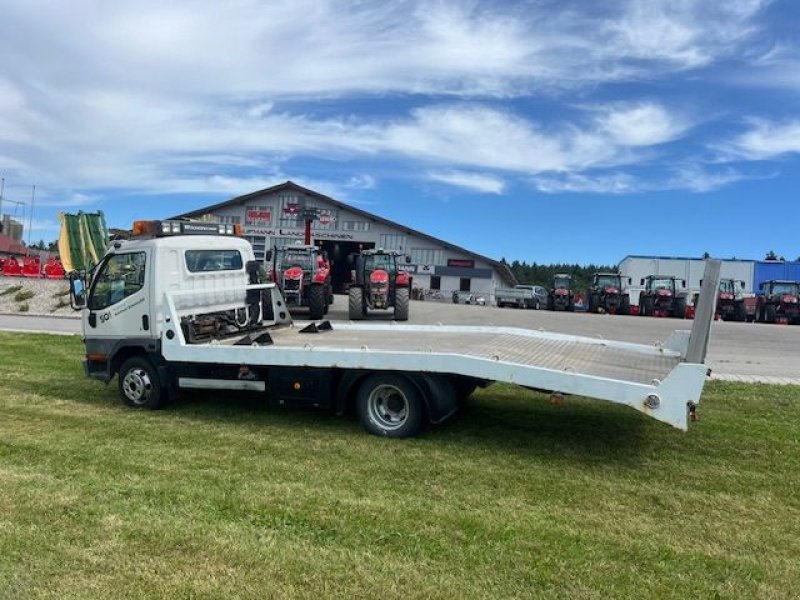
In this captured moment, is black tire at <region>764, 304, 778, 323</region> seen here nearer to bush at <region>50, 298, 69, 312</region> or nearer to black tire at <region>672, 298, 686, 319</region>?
black tire at <region>672, 298, 686, 319</region>

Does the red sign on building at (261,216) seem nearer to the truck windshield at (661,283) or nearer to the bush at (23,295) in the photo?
the bush at (23,295)

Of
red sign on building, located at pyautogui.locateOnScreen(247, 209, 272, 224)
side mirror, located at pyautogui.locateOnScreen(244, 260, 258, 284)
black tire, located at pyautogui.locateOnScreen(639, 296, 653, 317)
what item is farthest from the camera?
red sign on building, located at pyautogui.locateOnScreen(247, 209, 272, 224)

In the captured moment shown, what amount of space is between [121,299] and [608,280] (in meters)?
30.1

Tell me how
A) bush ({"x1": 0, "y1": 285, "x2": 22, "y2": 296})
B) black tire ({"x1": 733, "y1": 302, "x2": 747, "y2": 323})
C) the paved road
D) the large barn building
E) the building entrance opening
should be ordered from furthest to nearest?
the building entrance opening < the large barn building < black tire ({"x1": 733, "y1": 302, "x2": 747, "y2": 323}) < bush ({"x1": 0, "y1": 285, "x2": 22, "y2": 296}) < the paved road

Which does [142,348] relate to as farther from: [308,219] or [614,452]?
[308,219]

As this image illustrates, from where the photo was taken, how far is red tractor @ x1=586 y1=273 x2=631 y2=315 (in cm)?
3341

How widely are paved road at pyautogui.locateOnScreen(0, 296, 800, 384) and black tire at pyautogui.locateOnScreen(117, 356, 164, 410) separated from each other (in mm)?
9101

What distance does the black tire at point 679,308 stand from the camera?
105 ft

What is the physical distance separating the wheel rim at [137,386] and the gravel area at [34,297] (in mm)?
17156

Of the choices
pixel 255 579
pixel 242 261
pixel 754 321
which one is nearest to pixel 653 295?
pixel 754 321

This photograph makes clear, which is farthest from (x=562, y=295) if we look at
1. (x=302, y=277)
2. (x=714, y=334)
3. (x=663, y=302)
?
(x=302, y=277)

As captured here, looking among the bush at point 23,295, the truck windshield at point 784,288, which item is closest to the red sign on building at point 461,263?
the truck windshield at point 784,288

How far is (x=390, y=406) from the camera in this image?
6902 mm

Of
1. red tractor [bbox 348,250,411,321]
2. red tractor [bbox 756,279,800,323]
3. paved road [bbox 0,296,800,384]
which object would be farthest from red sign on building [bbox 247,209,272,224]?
red tractor [bbox 756,279,800,323]
